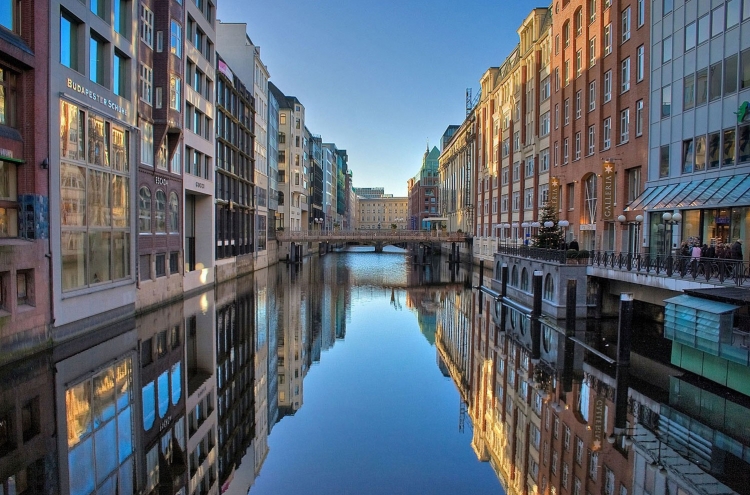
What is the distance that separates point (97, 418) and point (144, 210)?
16976 millimetres

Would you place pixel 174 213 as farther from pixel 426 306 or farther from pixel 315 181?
pixel 315 181

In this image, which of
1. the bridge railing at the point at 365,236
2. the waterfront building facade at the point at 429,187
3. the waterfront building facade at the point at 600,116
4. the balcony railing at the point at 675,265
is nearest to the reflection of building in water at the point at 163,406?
the balcony railing at the point at 675,265

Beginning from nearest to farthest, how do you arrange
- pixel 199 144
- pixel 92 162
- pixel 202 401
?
1. pixel 202 401
2. pixel 92 162
3. pixel 199 144

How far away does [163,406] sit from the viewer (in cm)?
1370

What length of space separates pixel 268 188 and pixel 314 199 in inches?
1438

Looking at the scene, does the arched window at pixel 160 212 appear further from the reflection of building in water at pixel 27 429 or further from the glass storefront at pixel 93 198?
the reflection of building in water at pixel 27 429

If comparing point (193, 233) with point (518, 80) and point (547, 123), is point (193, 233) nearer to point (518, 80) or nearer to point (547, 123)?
point (547, 123)

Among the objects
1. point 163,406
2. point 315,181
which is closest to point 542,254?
point 163,406

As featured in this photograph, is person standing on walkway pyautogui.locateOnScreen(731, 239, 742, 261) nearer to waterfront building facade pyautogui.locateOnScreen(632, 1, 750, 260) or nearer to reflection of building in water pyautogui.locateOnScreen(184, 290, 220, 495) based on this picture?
waterfront building facade pyautogui.locateOnScreen(632, 1, 750, 260)

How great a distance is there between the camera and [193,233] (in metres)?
39.1

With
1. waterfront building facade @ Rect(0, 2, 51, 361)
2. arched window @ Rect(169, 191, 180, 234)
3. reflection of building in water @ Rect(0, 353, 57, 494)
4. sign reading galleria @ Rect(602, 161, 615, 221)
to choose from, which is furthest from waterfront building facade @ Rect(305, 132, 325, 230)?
reflection of building in water @ Rect(0, 353, 57, 494)

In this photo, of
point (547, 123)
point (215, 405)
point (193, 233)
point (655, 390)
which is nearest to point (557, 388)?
point (655, 390)

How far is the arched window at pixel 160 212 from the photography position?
29000mm

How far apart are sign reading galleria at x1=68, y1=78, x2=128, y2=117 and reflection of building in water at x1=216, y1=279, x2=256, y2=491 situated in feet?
34.7
